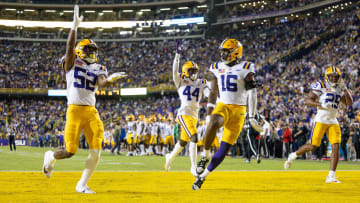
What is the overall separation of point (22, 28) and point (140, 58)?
60.4ft

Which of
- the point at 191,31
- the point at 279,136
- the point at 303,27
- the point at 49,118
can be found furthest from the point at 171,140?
the point at 191,31

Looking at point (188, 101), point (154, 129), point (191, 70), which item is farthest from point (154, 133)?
point (191, 70)

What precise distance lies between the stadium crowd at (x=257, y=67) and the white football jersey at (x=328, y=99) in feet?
36.1

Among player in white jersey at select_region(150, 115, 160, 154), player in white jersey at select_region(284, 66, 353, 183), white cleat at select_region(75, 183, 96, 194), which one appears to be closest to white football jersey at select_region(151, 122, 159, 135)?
player in white jersey at select_region(150, 115, 160, 154)

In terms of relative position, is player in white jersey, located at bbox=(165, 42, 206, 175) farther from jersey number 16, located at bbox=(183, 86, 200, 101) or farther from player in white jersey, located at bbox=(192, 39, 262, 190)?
player in white jersey, located at bbox=(192, 39, 262, 190)

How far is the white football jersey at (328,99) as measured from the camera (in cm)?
959

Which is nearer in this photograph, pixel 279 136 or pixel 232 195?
pixel 232 195

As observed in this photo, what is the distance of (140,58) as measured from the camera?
55781mm

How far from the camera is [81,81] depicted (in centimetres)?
693

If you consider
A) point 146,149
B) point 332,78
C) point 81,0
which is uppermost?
point 81,0

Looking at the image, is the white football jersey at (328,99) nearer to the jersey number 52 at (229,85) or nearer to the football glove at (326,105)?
the football glove at (326,105)

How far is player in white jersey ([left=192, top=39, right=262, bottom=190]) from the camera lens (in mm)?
7195

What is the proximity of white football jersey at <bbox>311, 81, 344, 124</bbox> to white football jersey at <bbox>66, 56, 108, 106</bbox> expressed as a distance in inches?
→ 202

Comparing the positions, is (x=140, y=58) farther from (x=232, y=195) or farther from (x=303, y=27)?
(x=232, y=195)
